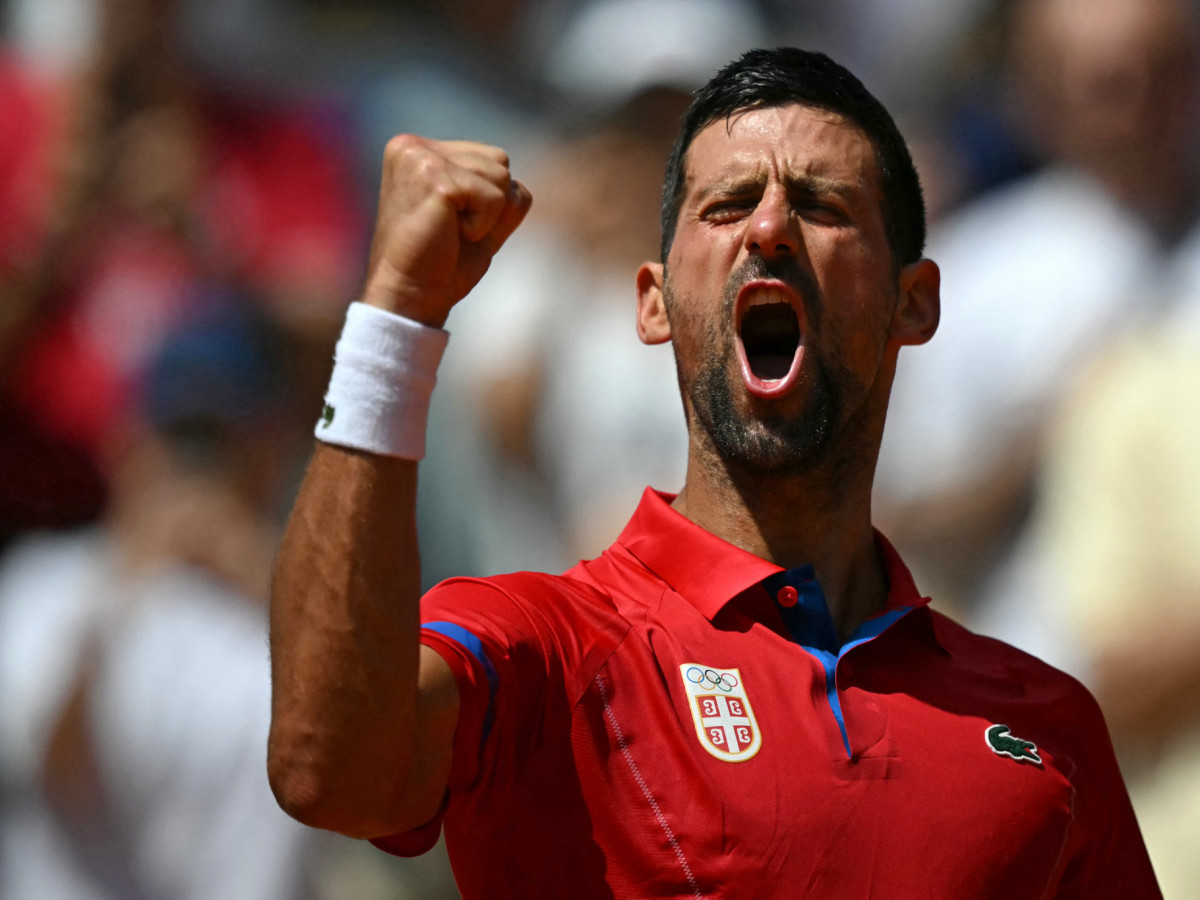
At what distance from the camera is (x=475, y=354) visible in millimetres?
4820

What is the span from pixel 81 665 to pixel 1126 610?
2969 mm

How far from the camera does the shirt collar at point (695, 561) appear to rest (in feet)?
6.73

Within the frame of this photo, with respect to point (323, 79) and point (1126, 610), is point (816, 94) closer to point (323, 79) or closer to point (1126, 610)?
point (1126, 610)

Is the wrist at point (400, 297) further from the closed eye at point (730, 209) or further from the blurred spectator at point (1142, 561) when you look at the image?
the blurred spectator at point (1142, 561)

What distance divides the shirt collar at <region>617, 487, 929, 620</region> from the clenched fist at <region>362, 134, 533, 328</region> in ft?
1.99

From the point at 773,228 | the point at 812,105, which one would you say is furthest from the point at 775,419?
the point at 812,105

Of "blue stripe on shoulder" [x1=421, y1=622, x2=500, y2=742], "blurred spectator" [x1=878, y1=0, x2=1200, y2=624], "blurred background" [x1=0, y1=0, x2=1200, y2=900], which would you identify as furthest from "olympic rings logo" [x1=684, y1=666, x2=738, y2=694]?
"blurred spectator" [x1=878, y1=0, x2=1200, y2=624]

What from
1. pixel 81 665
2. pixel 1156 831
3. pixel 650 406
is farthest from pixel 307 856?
pixel 1156 831

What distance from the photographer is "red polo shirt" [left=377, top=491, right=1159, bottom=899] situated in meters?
1.76

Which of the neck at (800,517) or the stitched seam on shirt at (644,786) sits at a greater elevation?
the neck at (800,517)

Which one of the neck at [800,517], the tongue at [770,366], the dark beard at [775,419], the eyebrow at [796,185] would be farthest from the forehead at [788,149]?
the neck at [800,517]

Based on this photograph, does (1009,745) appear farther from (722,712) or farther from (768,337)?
(768,337)

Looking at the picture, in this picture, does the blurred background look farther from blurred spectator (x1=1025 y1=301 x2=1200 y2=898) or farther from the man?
the man

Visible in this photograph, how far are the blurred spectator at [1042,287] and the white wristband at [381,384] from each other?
2.87m
